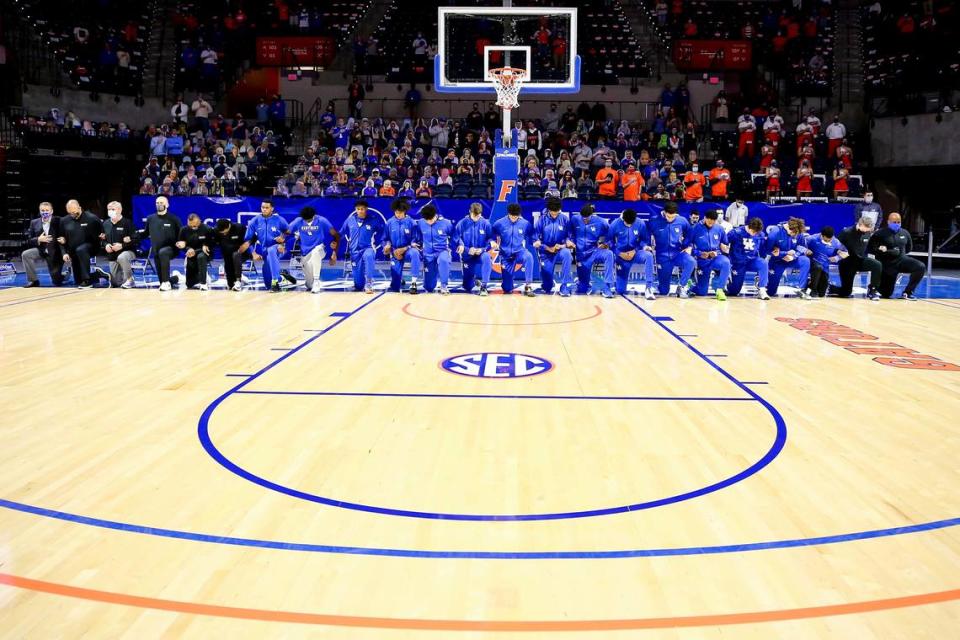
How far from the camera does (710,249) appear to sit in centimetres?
1294

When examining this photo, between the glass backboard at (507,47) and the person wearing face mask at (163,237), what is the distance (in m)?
5.62

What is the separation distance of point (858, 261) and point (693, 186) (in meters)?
5.94

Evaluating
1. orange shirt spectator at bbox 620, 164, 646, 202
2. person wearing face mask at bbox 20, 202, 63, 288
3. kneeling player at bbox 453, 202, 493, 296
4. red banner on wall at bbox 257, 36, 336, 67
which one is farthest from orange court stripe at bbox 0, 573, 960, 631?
red banner on wall at bbox 257, 36, 336, 67

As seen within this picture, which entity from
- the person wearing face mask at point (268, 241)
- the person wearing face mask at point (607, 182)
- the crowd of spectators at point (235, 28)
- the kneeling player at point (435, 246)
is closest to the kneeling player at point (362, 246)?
the kneeling player at point (435, 246)

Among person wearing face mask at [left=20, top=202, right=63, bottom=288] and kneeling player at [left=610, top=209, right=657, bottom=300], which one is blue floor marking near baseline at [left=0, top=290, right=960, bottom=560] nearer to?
kneeling player at [left=610, top=209, right=657, bottom=300]

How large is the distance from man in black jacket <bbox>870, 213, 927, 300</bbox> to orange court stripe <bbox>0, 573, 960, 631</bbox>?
36.1ft

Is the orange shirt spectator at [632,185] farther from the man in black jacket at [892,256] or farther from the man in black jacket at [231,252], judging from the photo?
the man in black jacket at [231,252]

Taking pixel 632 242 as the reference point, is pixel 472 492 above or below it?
below

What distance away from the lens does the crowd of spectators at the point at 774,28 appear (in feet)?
83.9

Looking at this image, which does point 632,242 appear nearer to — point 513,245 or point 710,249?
point 710,249

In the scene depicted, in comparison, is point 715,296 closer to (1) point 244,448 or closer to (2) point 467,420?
(2) point 467,420

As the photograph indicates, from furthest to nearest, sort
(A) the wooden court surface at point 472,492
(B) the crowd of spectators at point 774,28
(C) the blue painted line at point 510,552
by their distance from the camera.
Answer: (B) the crowd of spectators at point 774,28, (C) the blue painted line at point 510,552, (A) the wooden court surface at point 472,492

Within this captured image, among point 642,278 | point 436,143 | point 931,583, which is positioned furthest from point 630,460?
point 436,143

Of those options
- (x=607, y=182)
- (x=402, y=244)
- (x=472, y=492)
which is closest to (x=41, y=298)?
(x=402, y=244)
